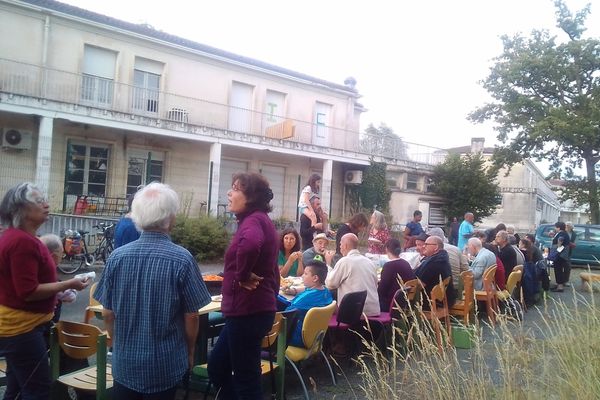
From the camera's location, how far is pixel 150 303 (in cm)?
248

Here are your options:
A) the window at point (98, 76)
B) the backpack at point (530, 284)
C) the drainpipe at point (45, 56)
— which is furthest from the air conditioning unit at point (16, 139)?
the backpack at point (530, 284)

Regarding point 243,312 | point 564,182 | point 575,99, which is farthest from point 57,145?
point 564,182

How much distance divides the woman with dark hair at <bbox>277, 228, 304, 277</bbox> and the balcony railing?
10.4 meters

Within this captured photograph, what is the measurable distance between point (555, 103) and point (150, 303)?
91.5 ft

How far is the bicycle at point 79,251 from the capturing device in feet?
33.8

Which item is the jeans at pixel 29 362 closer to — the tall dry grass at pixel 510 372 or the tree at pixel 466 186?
the tall dry grass at pixel 510 372

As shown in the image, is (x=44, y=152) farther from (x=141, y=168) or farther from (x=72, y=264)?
(x=72, y=264)

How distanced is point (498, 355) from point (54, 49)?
16.4 metres

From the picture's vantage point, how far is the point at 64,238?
10.5 meters

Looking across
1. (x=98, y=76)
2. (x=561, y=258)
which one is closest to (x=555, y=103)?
(x=561, y=258)

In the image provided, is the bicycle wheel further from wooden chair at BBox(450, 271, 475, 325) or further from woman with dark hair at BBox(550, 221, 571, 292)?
woman with dark hair at BBox(550, 221, 571, 292)

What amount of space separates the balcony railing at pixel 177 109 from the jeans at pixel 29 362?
1301cm

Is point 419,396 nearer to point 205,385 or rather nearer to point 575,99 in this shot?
point 205,385

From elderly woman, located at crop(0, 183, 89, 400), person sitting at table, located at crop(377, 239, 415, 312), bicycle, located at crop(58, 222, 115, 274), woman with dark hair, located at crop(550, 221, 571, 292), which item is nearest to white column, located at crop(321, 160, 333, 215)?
woman with dark hair, located at crop(550, 221, 571, 292)
